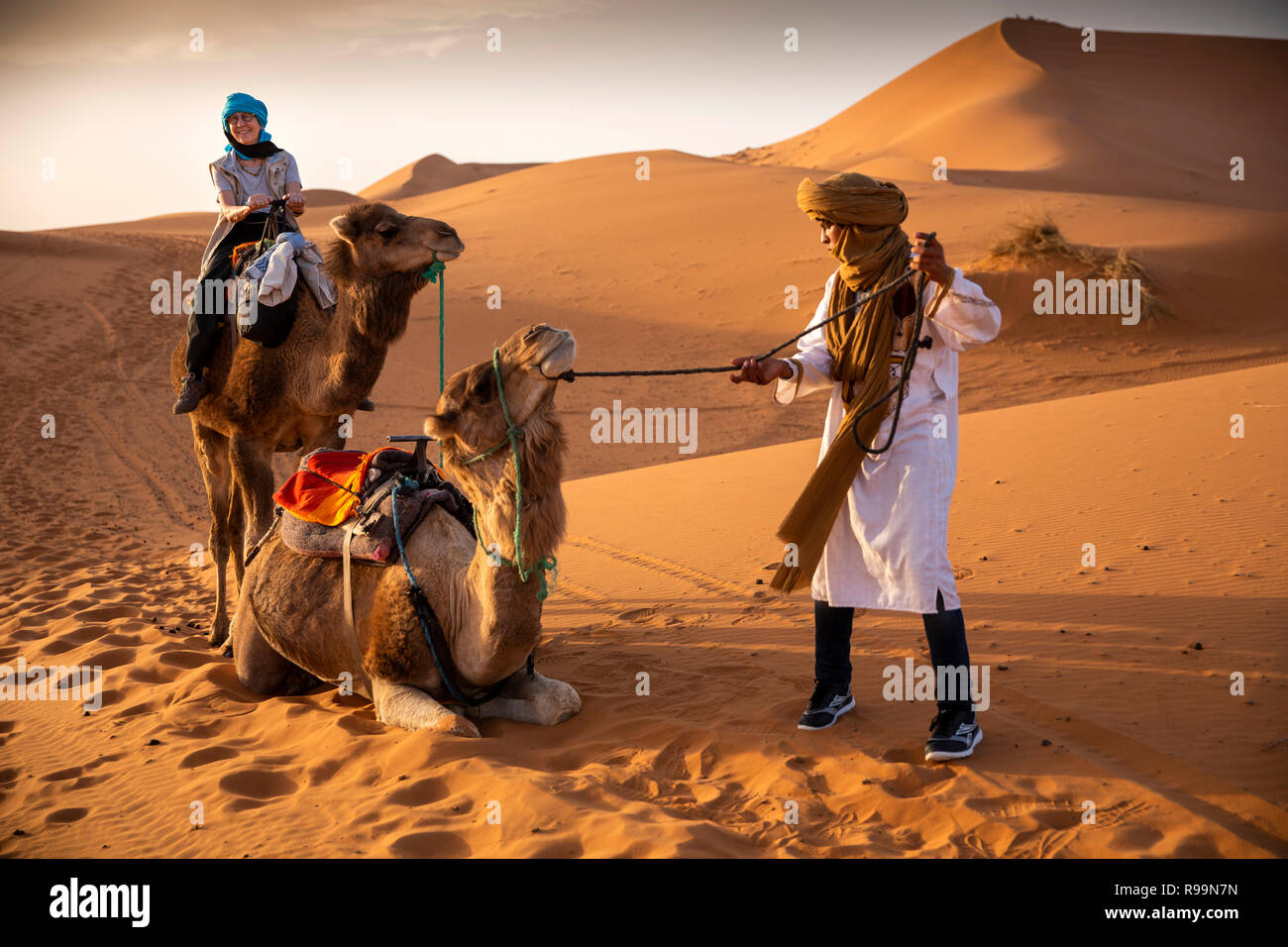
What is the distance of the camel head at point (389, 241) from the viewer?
5.26m

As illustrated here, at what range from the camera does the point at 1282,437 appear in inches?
→ 331

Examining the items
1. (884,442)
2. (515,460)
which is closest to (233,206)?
(515,460)

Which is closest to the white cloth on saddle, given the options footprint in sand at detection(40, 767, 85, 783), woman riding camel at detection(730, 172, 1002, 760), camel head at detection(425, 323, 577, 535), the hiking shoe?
the hiking shoe

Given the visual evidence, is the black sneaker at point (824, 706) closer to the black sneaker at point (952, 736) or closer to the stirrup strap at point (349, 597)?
the black sneaker at point (952, 736)

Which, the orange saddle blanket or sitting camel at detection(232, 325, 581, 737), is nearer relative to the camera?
sitting camel at detection(232, 325, 581, 737)

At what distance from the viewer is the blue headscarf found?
6117 mm

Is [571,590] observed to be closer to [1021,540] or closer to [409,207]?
[1021,540]

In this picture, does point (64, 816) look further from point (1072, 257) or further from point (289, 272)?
point (1072, 257)

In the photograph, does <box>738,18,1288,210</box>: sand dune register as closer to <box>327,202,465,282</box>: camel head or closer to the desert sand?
the desert sand

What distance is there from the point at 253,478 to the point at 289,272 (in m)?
1.30

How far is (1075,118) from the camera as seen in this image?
52.3m

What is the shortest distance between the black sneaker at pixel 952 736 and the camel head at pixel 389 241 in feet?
10.8

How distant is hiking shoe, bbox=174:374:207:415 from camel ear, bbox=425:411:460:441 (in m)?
2.88

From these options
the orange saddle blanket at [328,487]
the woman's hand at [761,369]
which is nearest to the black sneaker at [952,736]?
the woman's hand at [761,369]
